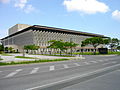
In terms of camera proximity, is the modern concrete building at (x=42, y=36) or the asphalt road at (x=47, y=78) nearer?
the asphalt road at (x=47, y=78)

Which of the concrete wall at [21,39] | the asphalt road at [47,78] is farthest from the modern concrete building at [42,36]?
the asphalt road at [47,78]

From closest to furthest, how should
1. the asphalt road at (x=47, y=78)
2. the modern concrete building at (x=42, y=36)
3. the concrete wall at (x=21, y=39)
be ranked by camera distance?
the asphalt road at (x=47, y=78) → the modern concrete building at (x=42, y=36) → the concrete wall at (x=21, y=39)

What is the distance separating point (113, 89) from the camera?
726 cm

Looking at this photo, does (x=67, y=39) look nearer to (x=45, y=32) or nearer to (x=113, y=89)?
(x=45, y=32)

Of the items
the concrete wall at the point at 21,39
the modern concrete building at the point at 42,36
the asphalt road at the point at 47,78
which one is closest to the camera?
the asphalt road at the point at 47,78

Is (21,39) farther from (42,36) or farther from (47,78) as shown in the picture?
(47,78)

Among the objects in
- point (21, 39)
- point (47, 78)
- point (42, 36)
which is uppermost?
point (42, 36)

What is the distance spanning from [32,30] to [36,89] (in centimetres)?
9447

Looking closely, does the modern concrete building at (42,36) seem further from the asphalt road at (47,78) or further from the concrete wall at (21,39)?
the asphalt road at (47,78)

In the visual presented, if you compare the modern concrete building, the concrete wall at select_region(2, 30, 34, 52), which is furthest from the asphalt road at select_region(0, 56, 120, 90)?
the concrete wall at select_region(2, 30, 34, 52)

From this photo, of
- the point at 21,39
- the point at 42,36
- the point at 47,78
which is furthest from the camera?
the point at 21,39

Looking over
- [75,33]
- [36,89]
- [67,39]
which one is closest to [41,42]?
[67,39]

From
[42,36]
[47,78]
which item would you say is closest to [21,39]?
[42,36]

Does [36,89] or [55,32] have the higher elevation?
[55,32]
